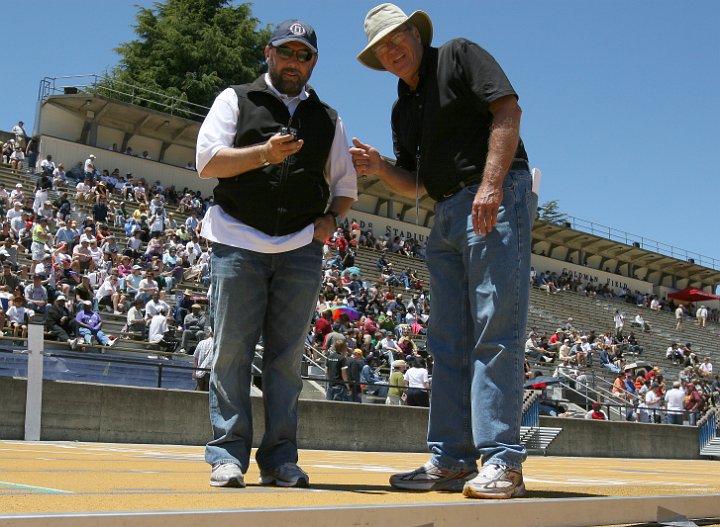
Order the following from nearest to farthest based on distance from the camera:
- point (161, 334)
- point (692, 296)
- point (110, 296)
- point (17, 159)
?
point (161, 334), point (110, 296), point (17, 159), point (692, 296)

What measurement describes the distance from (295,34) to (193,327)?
488 inches

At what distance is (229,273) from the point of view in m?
3.98

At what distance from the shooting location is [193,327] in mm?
15961

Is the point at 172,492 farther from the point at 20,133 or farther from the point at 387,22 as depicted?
the point at 20,133

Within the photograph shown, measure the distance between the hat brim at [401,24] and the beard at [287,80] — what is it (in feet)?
0.92

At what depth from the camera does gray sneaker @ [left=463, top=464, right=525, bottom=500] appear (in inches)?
131

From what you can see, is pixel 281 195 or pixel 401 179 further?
pixel 401 179

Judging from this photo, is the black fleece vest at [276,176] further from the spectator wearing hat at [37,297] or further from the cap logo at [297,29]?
the spectator wearing hat at [37,297]

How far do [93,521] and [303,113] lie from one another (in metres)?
2.50

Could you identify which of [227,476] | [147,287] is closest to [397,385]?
[147,287]

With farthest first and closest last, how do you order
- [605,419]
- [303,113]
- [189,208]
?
[189,208] → [605,419] → [303,113]

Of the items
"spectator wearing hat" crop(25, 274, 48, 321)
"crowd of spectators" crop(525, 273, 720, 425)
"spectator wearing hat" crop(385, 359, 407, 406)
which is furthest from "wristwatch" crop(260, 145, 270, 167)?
"crowd of spectators" crop(525, 273, 720, 425)

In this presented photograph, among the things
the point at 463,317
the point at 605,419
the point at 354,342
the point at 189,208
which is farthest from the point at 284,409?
the point at 189,208

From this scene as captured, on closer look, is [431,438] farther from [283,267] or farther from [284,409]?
[283,267]
